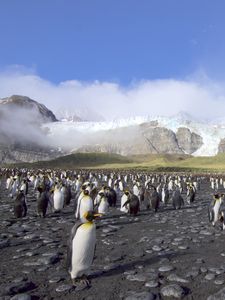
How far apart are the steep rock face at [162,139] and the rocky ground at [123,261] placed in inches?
6289

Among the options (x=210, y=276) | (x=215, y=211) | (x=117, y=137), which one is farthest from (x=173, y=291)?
(x=117, y=137)

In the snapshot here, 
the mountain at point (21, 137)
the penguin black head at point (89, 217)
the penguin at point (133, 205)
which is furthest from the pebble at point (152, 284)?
the mountain at point (21, 137)

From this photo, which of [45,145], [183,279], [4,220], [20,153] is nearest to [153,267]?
[183,279]

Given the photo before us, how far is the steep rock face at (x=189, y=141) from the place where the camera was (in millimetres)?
172750

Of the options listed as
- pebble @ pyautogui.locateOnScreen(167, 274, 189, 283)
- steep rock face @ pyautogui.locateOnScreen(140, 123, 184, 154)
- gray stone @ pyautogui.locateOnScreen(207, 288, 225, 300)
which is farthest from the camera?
steep rock face @ pyautogui.locateOnScreen(140, 123, 184, 154)

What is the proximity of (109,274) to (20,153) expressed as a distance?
14518 centimetres

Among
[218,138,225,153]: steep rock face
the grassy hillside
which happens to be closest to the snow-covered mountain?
[218,138,225,153]: steep rock face

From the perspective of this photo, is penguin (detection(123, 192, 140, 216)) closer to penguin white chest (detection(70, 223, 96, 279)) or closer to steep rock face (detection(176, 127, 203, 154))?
penguin white chest (detection(70, 223, 96, 279))

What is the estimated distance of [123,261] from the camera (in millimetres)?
7055

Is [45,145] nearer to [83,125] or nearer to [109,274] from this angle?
[83,125]

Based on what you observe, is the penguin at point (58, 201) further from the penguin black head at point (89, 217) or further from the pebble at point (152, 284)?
the pebble at point (152, 284)

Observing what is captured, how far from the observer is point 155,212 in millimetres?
14359

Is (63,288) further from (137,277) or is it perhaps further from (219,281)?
(219,281)

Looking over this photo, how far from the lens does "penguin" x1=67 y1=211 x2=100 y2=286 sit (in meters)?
5.79
